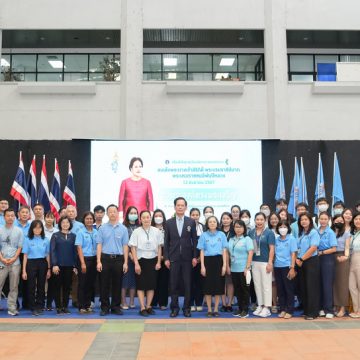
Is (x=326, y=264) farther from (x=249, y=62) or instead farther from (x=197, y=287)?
(x=249, y=62)

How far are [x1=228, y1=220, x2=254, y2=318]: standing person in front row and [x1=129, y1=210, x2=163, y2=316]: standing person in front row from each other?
1.11 m

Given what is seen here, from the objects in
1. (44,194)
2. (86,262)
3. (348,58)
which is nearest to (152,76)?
(44,194)

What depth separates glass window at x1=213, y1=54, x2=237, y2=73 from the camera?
46.5 feet

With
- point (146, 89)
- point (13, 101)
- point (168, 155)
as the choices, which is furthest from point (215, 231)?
point (13, 101)

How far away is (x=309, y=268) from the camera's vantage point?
21.1ft

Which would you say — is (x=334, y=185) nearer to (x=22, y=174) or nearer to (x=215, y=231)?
(x=215, y=231)

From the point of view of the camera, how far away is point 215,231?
6672 millimetres

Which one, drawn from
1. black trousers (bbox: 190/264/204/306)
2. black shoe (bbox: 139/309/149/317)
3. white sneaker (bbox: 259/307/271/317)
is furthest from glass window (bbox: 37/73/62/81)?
white sneaker (bbox: 259/307/271/317)

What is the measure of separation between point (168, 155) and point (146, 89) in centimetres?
271

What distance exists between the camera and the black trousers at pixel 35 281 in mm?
6734

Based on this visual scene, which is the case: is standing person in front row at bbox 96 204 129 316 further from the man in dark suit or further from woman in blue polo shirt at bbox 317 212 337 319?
woman in blue polo shirt at bbox 317 212 337 319

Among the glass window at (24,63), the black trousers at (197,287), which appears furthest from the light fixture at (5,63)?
the black trousers at (197,287)

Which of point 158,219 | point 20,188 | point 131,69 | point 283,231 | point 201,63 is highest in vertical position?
point 201,63

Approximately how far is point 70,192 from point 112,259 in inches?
156
